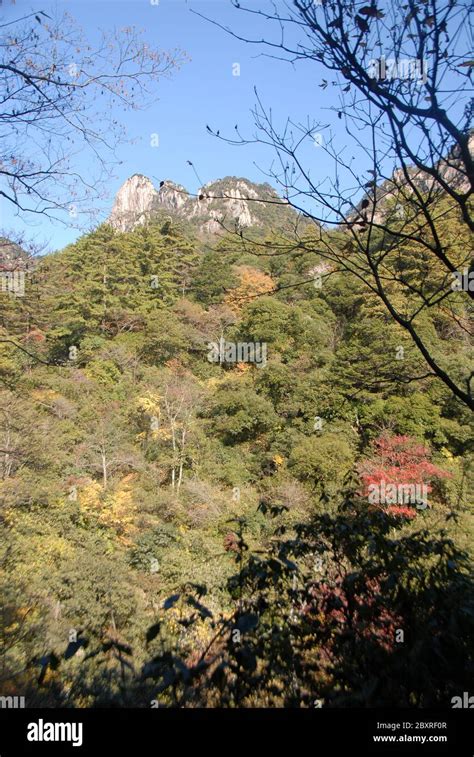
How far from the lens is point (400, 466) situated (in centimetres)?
1013

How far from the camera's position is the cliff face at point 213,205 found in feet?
6.39

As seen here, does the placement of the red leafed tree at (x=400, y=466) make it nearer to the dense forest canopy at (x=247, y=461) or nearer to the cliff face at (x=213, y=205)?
the dense forest canopy at (x=247, y=461)

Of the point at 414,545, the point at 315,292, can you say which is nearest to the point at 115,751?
the point at 414,545

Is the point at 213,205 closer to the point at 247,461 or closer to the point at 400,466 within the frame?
the point at 400,466

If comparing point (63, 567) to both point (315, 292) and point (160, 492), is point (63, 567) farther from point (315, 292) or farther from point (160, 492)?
point (315, 292)

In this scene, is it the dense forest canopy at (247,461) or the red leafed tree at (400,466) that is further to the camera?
the red leafed tree at (400,466)

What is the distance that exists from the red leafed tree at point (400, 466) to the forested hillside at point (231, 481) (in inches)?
2.9

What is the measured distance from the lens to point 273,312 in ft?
55.7

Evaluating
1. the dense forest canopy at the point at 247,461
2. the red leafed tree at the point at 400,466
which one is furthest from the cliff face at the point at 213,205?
the red leafed tree at the point at 400,466

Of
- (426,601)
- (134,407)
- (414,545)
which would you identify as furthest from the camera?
Result: (134,407)

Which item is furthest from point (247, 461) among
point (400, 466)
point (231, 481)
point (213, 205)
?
point (213, 205)

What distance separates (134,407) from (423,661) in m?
13.3

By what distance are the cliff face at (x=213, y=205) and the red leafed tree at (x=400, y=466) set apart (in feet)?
21.1

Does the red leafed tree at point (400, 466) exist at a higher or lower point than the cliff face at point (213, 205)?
lower
